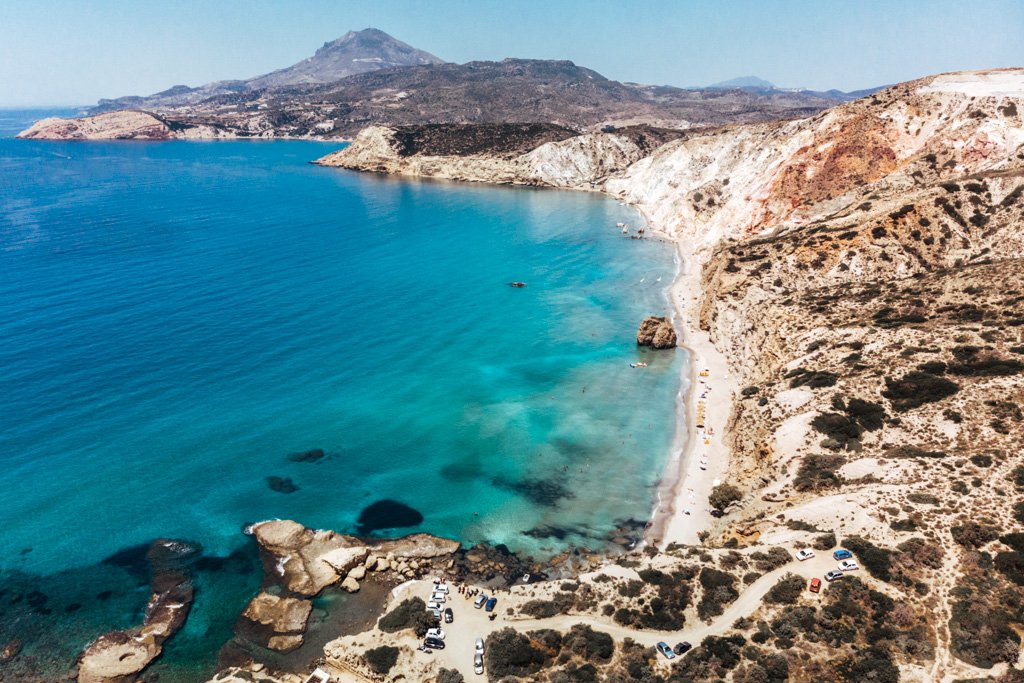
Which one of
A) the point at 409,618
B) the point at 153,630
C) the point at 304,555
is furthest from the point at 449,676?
the point at 153,630

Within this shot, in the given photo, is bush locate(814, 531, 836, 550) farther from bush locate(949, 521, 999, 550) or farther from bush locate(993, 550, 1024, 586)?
bush locate(993, 550, 1024, 586)

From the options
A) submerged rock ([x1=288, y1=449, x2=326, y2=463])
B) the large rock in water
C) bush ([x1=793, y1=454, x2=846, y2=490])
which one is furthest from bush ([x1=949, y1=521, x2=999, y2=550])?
submerged rock ([x1=288, y1=449, x2=326, y2=463])

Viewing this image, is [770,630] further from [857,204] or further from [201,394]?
[857,204]

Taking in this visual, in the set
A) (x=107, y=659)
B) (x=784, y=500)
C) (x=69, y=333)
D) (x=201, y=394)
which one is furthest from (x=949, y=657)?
(x=69, y=333)

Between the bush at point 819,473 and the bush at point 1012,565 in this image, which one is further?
the bush at point 819,473

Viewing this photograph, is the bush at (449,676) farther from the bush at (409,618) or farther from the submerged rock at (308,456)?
the submerged rock at (308,456)

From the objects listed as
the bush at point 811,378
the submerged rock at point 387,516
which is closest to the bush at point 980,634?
the bush at point 811,378

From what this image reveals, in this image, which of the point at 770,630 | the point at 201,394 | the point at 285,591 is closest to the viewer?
the point at 770,630
